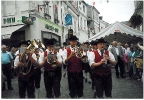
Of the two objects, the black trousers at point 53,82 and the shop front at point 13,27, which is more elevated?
the shop front at point 13,27

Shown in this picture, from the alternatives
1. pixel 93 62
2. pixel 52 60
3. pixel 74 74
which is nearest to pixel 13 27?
pixel 52 60

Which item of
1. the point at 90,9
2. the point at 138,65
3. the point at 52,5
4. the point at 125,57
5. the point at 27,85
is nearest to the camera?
the point at 27,85

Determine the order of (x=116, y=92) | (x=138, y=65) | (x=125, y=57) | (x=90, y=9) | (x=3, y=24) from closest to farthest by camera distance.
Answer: (x=116, y=92) < (x=138, y=65) < (x=125, y=57) < (x=3, y=24) < (x=90, y=9)

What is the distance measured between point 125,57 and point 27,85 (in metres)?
5.75

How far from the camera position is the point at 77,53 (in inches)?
199

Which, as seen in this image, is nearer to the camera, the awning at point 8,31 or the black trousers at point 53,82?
the black trousers at point 53,82

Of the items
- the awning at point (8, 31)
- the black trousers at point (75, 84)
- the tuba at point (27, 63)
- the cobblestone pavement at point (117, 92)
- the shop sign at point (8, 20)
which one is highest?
the shop sign at point (8, 20)

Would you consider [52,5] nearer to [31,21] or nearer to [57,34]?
[57,34]

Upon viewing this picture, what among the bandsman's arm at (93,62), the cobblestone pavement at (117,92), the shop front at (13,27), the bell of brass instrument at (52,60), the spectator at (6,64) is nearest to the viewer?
the bandsman's arm at (93,62)

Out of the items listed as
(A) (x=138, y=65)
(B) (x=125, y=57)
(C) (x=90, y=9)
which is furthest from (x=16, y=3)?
(C) (x=90, y=9)

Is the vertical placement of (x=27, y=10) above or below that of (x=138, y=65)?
above

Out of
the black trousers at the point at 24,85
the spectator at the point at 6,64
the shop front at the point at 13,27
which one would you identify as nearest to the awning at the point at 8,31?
the shop front at the point at 13,27

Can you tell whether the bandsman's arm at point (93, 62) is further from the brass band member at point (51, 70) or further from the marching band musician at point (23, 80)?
the marching band musician at point (23, 80)

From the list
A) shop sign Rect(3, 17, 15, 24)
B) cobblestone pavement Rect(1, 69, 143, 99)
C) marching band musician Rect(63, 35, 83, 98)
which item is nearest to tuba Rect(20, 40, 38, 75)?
marching band musician Rect(63, 35, 83, 98)
